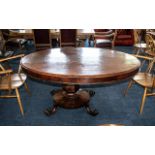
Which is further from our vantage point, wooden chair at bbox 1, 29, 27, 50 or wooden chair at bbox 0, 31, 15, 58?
wooden chair at bbox 1, 29, 27, 50

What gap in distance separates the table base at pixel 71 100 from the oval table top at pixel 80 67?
514 mm

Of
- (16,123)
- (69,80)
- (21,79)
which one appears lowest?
(16,123)

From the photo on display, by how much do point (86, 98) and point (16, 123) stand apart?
3.22ft

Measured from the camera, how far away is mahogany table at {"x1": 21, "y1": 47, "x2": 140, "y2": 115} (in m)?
1.70

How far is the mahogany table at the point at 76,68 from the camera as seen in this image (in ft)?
5.57

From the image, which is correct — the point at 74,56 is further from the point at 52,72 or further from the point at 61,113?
the point at 61,113

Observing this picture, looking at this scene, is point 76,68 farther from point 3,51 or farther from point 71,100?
point 3,51

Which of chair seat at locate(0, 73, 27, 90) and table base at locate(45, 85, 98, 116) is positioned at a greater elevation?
chair seat at locate(0, 73, 27, 90)

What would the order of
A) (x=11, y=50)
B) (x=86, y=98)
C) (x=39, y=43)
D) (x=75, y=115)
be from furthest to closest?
(x=11, y=50)
(x=39, y=43)
(x=86, y=98)
(x=75, y=115)

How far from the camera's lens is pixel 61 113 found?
2533 mm

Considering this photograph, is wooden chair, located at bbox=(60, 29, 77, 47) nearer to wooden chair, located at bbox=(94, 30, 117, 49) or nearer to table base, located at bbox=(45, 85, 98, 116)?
wooden chair, located at bbox=(94, 30, 117, 49)

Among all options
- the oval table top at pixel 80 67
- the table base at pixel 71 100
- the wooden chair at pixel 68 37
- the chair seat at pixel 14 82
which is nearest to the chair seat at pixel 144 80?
the oval table top at pixel 80 67

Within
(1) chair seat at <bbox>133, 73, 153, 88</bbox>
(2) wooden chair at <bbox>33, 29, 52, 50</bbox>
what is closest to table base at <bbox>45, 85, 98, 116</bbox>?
(1) chair seat at <bbox>133, 73, 153, 88</bbox>

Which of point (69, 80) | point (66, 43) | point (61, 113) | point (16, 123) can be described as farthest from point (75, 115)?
point (66, 43)
